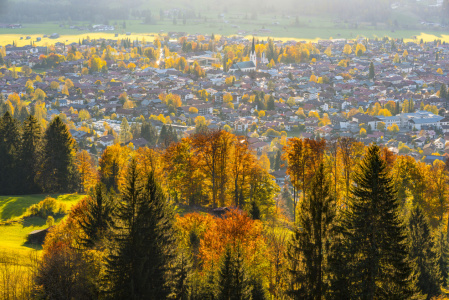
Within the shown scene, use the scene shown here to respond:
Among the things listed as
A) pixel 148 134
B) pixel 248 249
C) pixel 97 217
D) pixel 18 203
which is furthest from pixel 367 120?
pixel 97 217

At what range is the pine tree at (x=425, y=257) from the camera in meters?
30.7

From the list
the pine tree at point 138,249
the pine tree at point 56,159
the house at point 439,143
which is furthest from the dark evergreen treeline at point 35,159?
the house at point 439,143

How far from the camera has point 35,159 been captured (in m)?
49.6

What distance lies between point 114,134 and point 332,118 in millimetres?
53057

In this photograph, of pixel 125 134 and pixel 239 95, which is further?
pixel 239 95

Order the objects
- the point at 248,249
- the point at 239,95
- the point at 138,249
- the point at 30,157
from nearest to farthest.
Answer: the point at 138,249, the point at 248,249, the point at 30,157, the point at 239,95

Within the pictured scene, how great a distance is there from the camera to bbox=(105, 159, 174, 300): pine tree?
22.5 metres

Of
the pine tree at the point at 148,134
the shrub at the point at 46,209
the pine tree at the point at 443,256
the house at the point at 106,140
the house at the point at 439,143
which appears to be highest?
the shrub at the point at 46,209

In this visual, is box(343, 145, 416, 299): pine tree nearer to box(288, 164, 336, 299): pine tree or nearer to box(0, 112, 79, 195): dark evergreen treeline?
box(288, 164, 336, 299): pine tree

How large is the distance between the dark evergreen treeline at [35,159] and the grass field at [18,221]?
392 centimetres

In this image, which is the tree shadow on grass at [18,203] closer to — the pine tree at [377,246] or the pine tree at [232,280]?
the pine tree at [232,280]

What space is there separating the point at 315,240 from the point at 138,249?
26.5 feet

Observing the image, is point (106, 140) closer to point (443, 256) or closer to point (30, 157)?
point (30, 157)

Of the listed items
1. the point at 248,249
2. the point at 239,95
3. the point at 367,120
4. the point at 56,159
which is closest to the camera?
the point at 248,249
